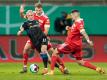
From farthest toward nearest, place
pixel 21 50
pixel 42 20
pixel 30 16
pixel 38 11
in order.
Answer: pixel 21 50, pixel 42 20, pixel 38 11, pixel 30 16

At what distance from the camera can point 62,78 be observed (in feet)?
53.3

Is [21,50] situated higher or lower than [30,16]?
lower

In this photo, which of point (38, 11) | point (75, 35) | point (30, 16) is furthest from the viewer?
point (38, 11)

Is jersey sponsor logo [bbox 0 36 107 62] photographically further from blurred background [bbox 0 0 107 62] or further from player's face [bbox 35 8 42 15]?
player's face [bbox 35 8 42 15]

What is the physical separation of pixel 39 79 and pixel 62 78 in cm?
66

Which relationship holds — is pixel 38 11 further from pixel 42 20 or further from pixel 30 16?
pixel 30 16

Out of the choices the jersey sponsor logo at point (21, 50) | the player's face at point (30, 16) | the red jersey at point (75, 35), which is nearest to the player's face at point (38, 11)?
the player's face at point (30, 16)

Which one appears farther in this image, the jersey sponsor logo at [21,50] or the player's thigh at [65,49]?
the jersey sponsor logo at [21,50]

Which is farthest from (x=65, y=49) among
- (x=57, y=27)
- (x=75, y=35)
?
(x=57, y=27)

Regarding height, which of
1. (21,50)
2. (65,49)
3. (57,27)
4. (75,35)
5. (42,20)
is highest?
(42,20)

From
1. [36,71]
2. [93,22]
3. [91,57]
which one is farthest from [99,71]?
[93,22]

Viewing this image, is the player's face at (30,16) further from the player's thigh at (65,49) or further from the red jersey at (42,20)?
the player's thigh at (65,49)

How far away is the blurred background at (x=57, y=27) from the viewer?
2564cm

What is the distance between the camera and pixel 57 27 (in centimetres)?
2720
